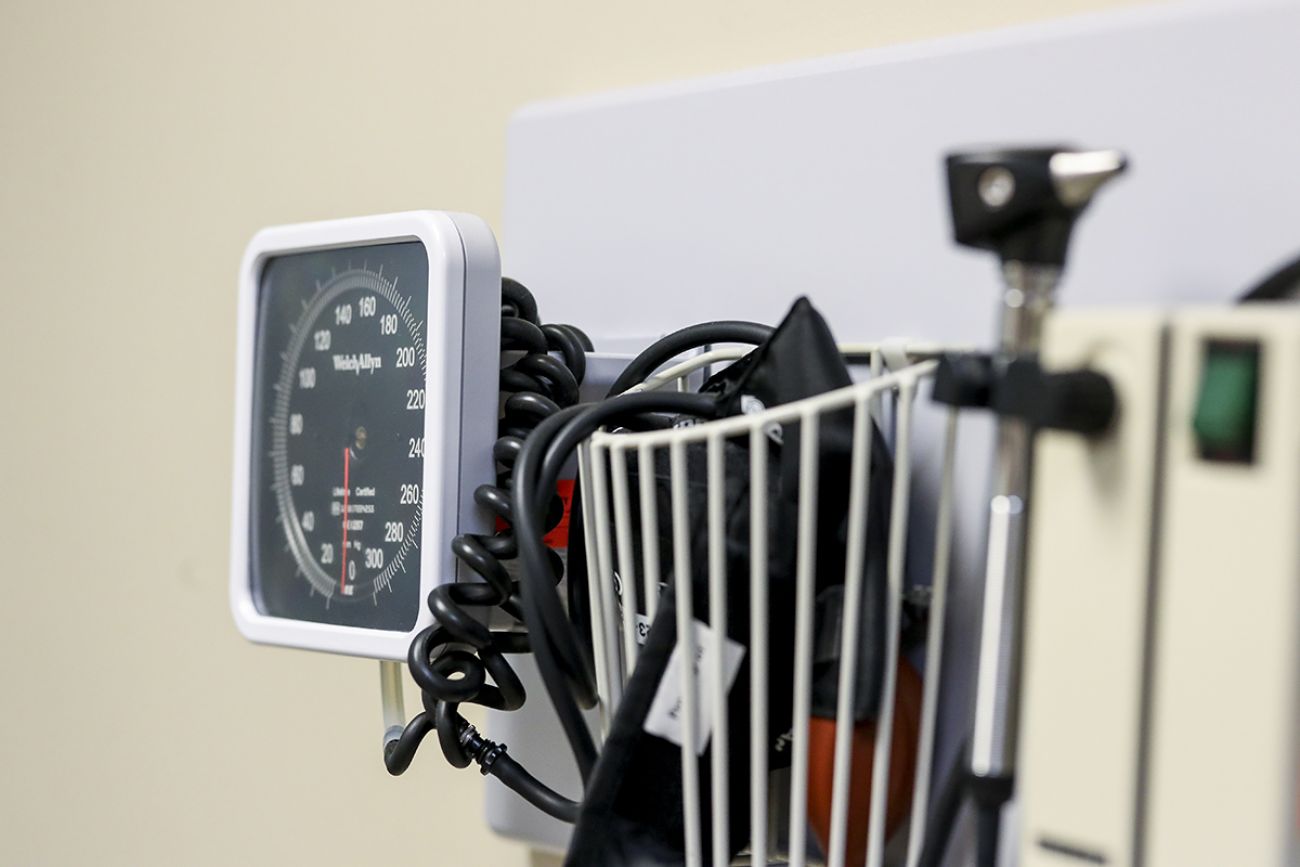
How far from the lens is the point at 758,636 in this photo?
0.39m

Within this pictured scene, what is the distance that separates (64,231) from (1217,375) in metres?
0.80

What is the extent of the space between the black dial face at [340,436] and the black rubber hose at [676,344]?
0.08 metres

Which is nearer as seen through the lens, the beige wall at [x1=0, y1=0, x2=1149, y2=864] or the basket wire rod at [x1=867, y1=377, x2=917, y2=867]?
the basket wire rod at [x1=867, y1=377, x2=917, y2=867]

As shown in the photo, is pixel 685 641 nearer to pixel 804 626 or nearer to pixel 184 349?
pixel 804 626

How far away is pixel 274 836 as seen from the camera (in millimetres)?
736

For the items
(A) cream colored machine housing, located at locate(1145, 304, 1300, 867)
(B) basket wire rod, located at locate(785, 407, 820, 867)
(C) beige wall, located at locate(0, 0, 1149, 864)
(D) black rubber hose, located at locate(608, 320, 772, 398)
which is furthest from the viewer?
(C) beige wall, located at locate(0, 0, 1149, 864)

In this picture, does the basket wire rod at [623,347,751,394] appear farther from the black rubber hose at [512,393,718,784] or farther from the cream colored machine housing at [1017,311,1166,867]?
the cream colored machine housing at [1017,311,1166,867]

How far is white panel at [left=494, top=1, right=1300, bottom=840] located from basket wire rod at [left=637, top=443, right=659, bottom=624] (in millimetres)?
95

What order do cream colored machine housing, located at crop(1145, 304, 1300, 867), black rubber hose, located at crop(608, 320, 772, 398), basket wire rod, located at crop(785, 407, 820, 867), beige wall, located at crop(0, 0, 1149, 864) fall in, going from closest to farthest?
cream colored machine housing, located at crop(1145, 304, 1300, 867)
basket wire rod, located at crop(785, 407, 820, 867)
black rubber hose, located at crop(608, 320, 772, 398)
beige wall, located at crop(0, 0, 1149, 864)

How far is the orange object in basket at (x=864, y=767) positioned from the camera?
41 centimetres

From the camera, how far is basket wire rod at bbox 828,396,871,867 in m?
0.39

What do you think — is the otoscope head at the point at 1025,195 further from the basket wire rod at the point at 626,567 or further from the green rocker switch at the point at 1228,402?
the basket wire rod at the point at 626,567

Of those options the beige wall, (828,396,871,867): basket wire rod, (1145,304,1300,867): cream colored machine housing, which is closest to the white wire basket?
(828,396,871,867): basket wire rod

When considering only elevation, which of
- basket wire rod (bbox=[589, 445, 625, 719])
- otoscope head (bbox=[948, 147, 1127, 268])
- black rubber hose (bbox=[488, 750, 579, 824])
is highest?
otoscope head (bbox=[948, 147, 1127, 268])
